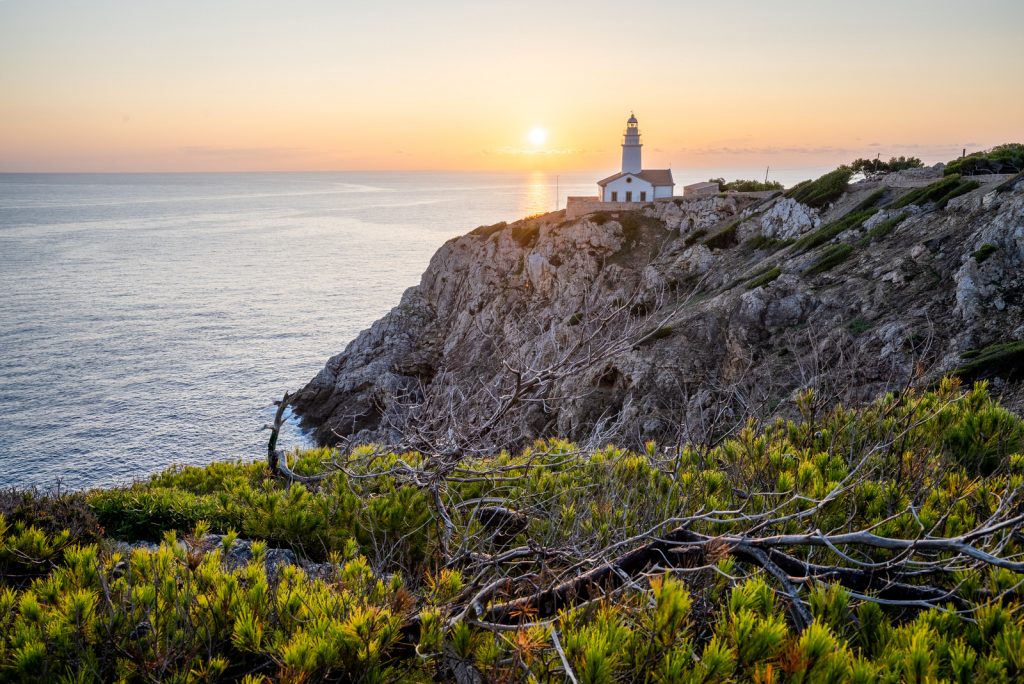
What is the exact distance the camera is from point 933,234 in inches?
990

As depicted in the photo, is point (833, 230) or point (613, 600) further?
point (833, 230)

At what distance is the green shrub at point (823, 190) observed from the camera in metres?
40.6

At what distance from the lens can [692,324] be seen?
90.3 feet

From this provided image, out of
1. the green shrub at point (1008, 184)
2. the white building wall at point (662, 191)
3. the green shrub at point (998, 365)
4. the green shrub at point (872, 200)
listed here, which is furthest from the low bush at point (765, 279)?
the white building wall at point (662, 191)

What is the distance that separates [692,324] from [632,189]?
38.8 metres

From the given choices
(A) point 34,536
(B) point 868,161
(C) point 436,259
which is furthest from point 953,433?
(C) point 436,259

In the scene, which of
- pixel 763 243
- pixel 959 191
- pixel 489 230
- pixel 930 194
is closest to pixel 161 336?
pixel 489 230

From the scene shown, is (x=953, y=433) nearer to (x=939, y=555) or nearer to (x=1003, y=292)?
(x=939, y=555)

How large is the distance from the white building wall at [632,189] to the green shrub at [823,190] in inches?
776

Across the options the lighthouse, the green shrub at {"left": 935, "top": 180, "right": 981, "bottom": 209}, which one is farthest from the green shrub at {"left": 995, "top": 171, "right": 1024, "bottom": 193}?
the lighthouse

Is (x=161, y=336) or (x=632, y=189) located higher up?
(x=632, y=189)

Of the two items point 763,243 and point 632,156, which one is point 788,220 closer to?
point 763,243

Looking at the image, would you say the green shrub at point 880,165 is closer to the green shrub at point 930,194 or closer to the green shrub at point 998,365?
the green shrub at point 930,194

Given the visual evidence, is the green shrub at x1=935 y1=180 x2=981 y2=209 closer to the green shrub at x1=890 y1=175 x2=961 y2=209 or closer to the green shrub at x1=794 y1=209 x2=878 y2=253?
the green shrub at x1=890 y1=175 x2=961 y2=209
